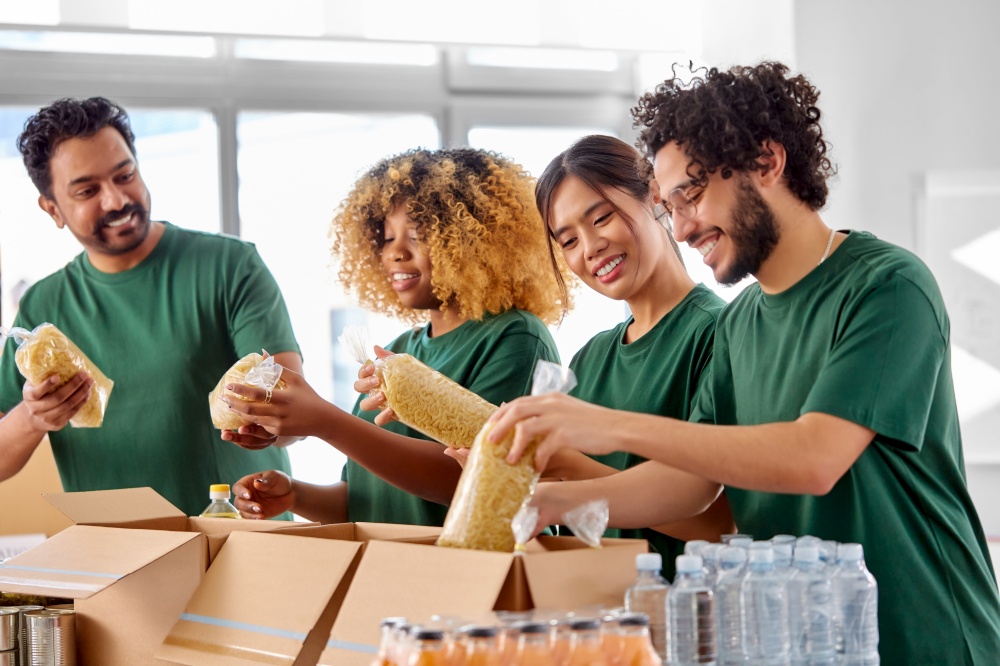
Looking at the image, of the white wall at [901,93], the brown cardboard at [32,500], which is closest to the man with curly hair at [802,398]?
the white wall at [901,93]

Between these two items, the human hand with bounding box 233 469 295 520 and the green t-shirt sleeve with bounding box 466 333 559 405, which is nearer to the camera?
the green t-shirt sleeve with bounding box 466 333 559 405

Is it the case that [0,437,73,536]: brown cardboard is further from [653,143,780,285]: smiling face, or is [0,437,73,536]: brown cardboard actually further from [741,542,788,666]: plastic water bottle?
[741,542,788,666]: plastic water bottle

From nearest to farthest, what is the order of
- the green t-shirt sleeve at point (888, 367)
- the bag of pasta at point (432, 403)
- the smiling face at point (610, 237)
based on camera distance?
the green t-shirt sleeve at point (888, 367)
the bag of pasta at point (432, 403)
the smiling face at point (610, 237)

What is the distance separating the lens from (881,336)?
1374 mm

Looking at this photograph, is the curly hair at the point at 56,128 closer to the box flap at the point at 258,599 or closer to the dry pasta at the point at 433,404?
the dry pasta at the point at 433,404

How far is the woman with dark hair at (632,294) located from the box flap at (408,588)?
0.55 metres

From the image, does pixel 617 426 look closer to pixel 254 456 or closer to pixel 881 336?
pixel 881 336

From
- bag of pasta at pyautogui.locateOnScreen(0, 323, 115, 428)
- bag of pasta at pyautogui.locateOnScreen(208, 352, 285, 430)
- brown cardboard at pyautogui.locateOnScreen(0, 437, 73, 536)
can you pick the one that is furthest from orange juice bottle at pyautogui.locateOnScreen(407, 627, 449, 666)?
brown cardboard at pyautogui.locateOnScreen(0, 437, 73, 536)

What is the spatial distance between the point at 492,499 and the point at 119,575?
22.1 inches

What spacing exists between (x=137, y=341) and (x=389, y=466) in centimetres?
93

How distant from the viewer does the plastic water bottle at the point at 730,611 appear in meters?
1.17

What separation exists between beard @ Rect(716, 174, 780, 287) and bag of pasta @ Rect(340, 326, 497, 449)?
436 millimetres

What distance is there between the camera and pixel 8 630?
158 cm

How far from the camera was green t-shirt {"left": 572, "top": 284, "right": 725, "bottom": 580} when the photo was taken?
5.87 feet
